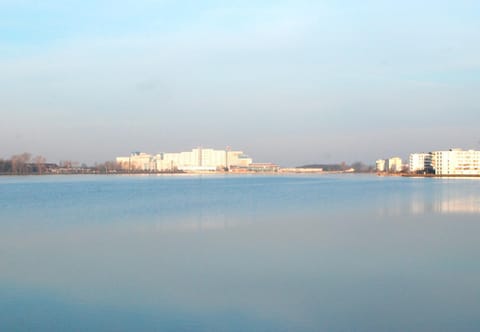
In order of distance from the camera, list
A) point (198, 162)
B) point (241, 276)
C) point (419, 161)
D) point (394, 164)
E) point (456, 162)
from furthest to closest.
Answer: point (198, 162)
point (394, 164)
point (419, 161)
point (456, 162)
point (241, 276)

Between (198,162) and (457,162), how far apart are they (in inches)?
1728

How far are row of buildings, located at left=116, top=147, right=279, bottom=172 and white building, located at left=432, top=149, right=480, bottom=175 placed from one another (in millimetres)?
39481

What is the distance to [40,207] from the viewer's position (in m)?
12.4

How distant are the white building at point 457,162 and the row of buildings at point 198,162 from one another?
130 ft

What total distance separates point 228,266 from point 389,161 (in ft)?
244

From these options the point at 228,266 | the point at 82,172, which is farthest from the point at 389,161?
the point at 228,266

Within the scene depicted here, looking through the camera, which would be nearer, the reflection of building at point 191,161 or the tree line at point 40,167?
the tree line at point 40,167

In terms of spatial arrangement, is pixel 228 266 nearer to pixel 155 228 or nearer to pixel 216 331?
pixel 216 331

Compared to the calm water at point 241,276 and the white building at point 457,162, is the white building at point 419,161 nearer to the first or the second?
the white building at point 457,162

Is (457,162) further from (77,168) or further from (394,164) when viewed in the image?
(77,168)

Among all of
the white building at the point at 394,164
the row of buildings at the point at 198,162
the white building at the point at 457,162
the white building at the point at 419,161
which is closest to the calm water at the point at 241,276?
the white building at the point at 457,162

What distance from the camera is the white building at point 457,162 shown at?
47.0 metres

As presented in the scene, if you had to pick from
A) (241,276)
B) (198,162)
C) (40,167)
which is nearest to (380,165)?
(198,162)

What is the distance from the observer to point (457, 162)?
47625mm
